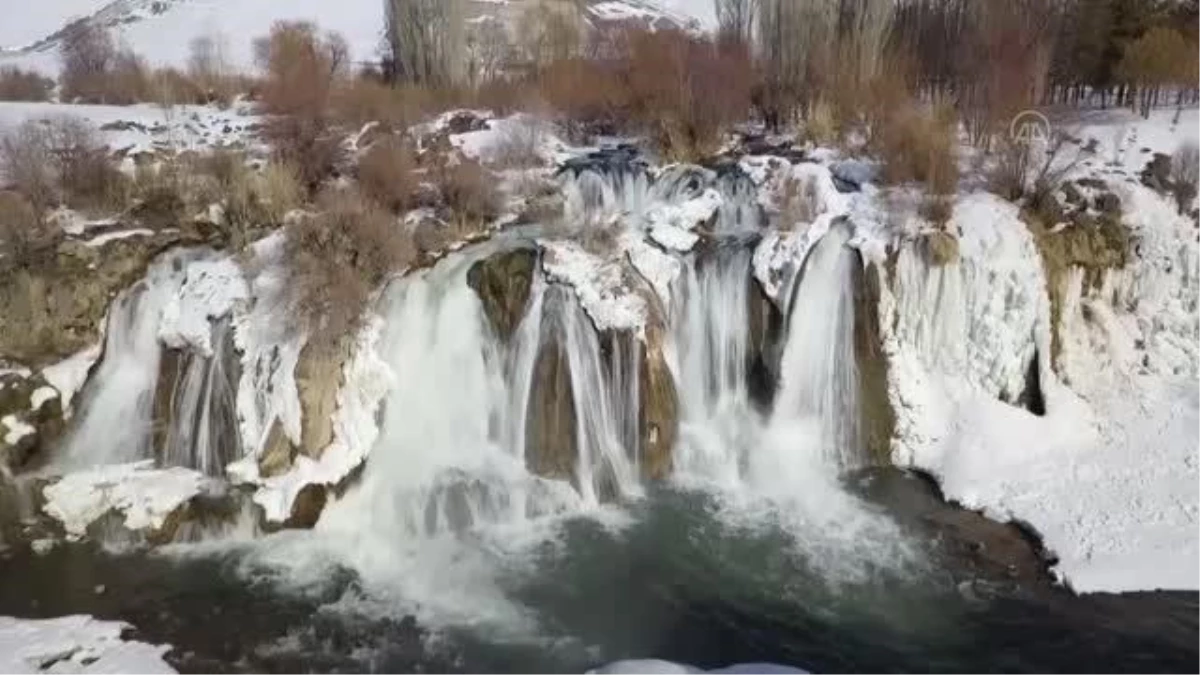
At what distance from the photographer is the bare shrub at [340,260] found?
1385 cm

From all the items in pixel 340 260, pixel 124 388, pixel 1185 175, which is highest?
pixel 1185 175

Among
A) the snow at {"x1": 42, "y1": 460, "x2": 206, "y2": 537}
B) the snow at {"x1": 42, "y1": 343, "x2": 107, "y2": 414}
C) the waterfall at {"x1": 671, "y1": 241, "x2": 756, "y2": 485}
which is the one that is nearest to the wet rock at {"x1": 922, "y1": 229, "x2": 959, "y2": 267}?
the waterfall at {"x1": 671, "y1": 241, "x2": 756, "y2": 485}

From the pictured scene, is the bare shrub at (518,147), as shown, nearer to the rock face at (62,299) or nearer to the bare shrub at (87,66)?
the rock face at (62,299)

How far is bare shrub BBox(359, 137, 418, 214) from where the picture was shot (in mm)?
17469

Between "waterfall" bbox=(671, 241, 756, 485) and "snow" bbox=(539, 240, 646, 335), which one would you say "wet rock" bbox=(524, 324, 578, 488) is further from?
"waterfall" bbox=(671, 241, 756, 485)

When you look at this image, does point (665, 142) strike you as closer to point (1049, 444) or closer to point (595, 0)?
point (1049, 444)

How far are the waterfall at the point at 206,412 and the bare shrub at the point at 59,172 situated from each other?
5014 millimetres

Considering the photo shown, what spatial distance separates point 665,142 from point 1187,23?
43.6 feet

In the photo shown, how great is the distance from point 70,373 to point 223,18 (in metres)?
38.2

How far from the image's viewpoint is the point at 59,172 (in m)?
17.6

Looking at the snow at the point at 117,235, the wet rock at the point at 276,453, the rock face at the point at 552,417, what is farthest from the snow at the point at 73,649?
the snow at the point at 117,235

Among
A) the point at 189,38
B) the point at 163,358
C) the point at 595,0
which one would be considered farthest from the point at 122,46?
the point at 163,358

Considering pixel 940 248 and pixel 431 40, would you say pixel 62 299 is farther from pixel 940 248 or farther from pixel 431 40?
pixel 431 40

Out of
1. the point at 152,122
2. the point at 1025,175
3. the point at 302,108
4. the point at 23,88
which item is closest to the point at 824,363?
the point at 1025,175
